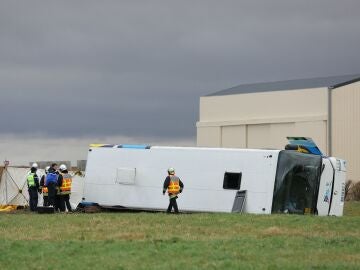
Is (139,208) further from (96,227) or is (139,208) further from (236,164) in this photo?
(96,227)

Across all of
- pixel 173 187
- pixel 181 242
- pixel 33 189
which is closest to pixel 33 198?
pixel 33 189

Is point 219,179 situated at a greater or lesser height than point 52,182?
greater

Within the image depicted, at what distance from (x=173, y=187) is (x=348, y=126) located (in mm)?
30555

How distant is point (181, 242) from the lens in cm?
2044

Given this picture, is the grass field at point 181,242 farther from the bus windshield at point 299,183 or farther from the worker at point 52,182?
the worker at point 52,182

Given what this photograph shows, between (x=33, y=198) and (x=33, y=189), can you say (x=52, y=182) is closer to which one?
(x=33, y=189)

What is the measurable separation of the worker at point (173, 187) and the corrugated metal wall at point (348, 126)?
29983mm

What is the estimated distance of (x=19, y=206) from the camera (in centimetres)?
4247

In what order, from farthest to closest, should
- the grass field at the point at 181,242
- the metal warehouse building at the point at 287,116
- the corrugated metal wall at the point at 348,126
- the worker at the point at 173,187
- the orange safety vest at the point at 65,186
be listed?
the metal warehouse building at the point at 287,116
the corrugated metal wall at the point at 348,126
the orange safety vest at the point at 65,186
the worker at the point at 173,187
the grass field at the point at 181,242

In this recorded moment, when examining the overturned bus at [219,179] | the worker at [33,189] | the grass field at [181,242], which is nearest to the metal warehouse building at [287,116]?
the overturned bus at [219,179]

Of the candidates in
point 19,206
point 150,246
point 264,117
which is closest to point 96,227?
point 150,246

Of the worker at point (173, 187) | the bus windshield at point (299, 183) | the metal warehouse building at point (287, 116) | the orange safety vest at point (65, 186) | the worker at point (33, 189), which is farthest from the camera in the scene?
the metal warehouse building at point (287, 116)

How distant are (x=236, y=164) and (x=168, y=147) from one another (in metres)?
2.90

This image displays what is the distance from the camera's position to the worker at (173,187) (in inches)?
1251
